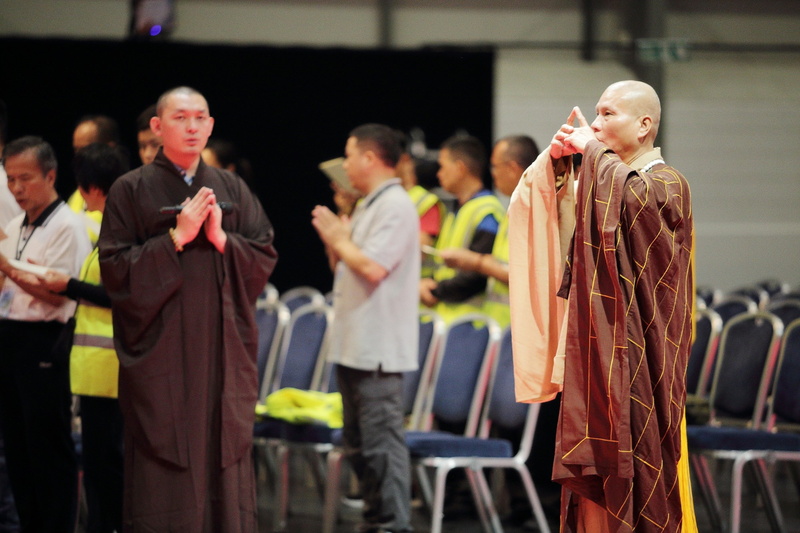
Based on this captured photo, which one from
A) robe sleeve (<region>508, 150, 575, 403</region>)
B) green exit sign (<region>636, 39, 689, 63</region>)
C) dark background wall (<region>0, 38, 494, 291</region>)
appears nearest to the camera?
robe sleeve (<region>508, 150, 575, 403</region>)

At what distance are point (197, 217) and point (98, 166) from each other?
2.66ft

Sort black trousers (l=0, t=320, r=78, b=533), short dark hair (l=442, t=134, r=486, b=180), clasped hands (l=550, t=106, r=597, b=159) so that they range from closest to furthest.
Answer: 1. clasped hands (l=550, t=106, r=597, b=159)
2. black trousers (l=0, t=320, r=78, b=533)
3. short dark hair (l=442, t=134, r=486, b=180)

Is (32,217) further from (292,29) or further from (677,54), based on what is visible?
(677,54)

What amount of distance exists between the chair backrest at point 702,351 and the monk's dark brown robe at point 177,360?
220 cm

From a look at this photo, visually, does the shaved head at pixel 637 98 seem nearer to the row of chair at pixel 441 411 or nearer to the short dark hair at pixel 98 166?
the row of chair at pixel 441 411

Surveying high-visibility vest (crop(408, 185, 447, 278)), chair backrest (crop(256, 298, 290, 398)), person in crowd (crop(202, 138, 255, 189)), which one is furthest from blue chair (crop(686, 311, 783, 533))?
person in crowd (crop(202, 138, 255, 189))

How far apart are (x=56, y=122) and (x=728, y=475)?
193 inches

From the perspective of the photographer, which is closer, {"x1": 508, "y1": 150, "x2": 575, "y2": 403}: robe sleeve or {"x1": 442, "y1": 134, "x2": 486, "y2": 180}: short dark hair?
{"x1": 508, "y1": 150, "x2": 575, "y2": 403}: robe sleeve

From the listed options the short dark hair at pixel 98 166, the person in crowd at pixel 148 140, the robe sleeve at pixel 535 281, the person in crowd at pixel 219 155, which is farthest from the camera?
the person in crowd at pixel 219 155

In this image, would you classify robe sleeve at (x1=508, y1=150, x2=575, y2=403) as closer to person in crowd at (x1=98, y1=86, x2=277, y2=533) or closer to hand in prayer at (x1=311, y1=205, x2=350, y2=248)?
person in crowd at (x1=98, y1=86, x2=277, y2=533)

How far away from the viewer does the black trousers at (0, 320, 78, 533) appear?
11.5 ft

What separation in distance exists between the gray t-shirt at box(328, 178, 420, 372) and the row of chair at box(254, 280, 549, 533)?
255 millimetres

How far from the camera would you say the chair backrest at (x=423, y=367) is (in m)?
4.18

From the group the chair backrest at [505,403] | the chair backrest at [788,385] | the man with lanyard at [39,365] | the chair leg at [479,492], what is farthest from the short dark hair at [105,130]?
the chair backrest at [788,385]
